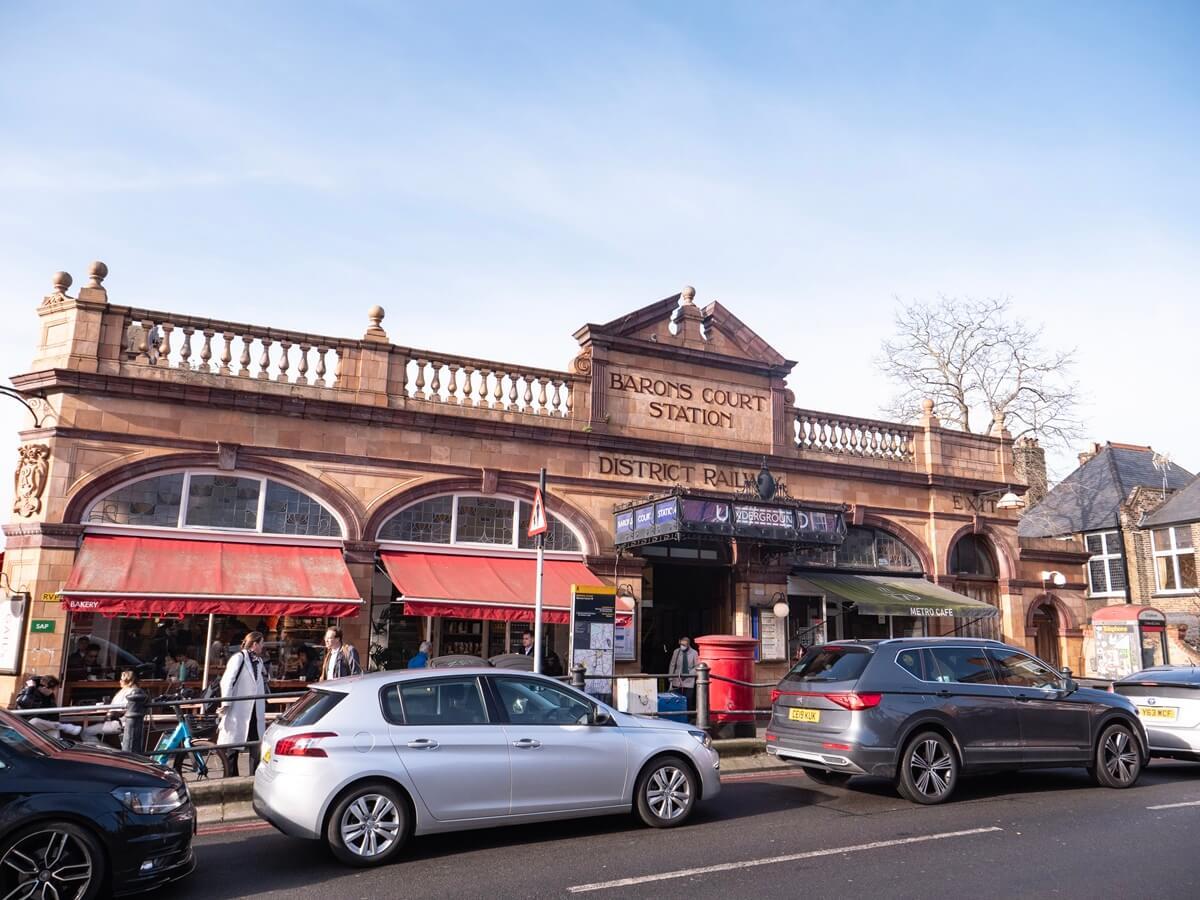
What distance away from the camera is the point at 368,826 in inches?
276

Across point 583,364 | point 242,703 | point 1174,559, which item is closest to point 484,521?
point 583,364

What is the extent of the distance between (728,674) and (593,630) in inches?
90.2

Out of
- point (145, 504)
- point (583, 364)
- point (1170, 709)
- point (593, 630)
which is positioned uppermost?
point (583, 364)

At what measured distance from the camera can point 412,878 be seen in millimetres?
6688

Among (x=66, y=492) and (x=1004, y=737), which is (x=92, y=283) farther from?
(x=1004, y=737)

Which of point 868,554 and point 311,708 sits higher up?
point 868,554

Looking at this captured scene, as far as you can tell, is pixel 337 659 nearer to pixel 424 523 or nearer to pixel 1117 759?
pixel 424 523

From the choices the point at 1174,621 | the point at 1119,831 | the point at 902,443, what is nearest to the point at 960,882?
the point at 1119,831

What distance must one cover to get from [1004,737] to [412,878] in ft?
21.7

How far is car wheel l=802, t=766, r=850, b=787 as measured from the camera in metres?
10.7

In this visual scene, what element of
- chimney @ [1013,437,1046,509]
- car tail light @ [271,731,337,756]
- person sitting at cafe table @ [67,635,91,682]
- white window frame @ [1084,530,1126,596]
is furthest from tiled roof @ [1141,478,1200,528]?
A: person sitting at cafe table @ [67,635,91,682]

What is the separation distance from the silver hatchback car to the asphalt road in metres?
0.30

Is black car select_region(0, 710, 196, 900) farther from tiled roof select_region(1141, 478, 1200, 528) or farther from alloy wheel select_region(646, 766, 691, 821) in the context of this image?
tiled roof select_region(1141, 478, 1200, 528)

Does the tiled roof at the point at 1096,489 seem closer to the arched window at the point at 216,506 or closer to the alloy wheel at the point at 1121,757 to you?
the alloy wheel at the point at 1121,757
